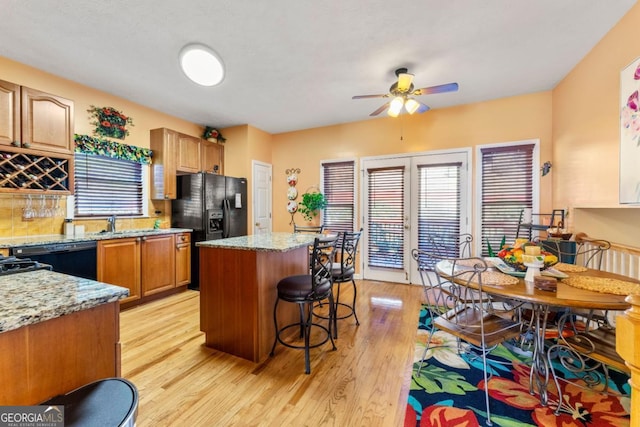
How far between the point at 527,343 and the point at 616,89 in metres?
2.35

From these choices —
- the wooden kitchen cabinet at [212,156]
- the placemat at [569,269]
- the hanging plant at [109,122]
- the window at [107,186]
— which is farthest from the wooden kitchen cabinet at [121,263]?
the placemat at [569,269]

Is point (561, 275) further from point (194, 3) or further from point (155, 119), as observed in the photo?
point (155, 119)

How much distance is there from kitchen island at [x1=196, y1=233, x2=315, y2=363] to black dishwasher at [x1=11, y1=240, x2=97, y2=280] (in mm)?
1521

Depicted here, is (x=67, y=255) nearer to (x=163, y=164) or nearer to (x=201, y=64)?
→ (x=163, y=164)

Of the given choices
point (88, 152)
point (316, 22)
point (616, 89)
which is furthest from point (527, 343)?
point (88, 152)

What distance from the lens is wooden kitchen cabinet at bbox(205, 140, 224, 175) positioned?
472cm

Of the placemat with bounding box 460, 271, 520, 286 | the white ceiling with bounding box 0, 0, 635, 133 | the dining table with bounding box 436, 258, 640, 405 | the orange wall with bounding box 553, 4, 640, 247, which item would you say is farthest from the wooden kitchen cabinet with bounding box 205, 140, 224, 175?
the orange wall with bounding box 553, 4, 640, 247

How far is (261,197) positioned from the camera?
17.2 feet

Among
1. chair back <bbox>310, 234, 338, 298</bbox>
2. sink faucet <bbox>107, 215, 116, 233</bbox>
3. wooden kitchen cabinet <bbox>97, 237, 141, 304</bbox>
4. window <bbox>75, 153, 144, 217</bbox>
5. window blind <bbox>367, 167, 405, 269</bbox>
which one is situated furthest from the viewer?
window blind <bbox>367, 167, 405, 269</bbox>

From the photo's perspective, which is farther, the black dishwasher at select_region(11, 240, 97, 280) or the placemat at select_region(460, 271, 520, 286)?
the black dishwasher at select_region(11, 240, 97, 280)

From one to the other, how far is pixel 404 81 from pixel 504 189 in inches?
89.1

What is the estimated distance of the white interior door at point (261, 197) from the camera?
16.7 ft

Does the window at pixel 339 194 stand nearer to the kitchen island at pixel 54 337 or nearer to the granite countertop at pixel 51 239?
the granite countertop at pixel 51 239

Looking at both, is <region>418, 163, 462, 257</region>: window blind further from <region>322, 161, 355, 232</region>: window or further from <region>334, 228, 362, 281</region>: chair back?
<region>334, 228, 362, 281</region>: chair back
